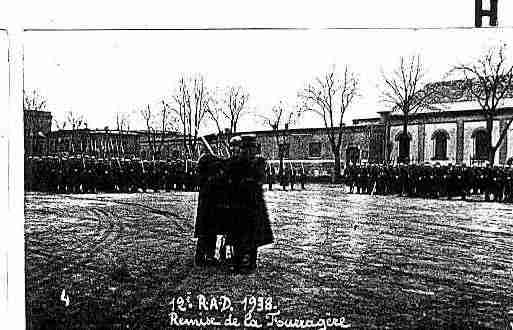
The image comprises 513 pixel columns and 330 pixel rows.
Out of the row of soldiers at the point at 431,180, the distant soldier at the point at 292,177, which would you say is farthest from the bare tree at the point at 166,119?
the row of soldiers at the point at 431,180

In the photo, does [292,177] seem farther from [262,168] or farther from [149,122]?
[149,122]

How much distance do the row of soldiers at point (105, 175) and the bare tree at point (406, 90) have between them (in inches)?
32.7

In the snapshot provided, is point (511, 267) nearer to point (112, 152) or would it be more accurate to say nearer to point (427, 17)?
point (427, 17)

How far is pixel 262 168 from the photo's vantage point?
215 centimetres

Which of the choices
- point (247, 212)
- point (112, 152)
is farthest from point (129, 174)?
point (247, 212)

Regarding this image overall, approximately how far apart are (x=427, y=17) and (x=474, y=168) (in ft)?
2.05

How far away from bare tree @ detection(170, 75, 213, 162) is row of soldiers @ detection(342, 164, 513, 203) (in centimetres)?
62

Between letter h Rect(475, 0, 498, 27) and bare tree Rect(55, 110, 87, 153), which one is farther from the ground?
letter h Rect(475, 0, 498, 27)

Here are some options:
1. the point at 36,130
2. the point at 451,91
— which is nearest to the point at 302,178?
the point at 451,91

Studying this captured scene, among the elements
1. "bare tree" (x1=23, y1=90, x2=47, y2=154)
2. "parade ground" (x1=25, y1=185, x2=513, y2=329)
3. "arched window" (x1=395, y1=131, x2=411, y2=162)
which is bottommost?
"parade ground" (x1=25, y1=185, x2=513, y2=329)

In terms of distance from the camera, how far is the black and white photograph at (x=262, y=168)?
213 cm

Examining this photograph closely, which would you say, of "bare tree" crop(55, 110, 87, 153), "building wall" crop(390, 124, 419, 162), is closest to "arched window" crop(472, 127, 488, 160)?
"building wall" crop(390, 124, 419, 162)

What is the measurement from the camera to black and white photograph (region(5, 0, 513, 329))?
2127mm

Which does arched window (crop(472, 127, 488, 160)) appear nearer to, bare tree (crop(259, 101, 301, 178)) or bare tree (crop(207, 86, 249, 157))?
bare tree (crop(259, 101, 301, 178))
